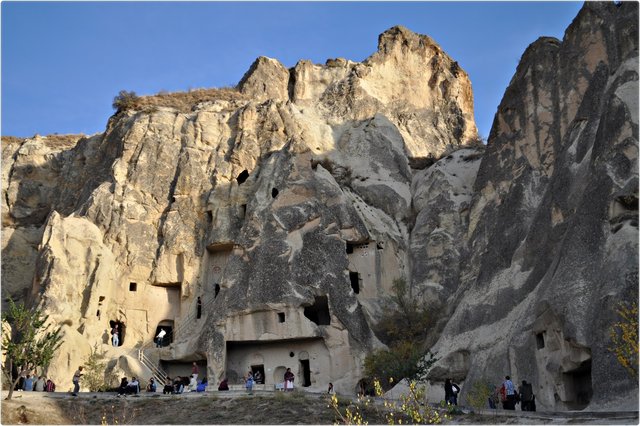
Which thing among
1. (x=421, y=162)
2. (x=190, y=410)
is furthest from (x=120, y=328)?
(x=421, y=162)

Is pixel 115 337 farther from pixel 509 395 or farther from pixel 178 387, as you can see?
pixel 509 395

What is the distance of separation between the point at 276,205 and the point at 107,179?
895 centimetres

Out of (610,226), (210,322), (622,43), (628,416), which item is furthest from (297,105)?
(628,416)

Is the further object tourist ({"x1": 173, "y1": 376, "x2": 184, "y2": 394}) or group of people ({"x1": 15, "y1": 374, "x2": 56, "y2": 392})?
tourist ({"x1": 173, "y1": 376, "x2": 184, "y2": 394})

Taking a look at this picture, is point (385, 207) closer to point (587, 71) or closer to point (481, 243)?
point (481, 243)

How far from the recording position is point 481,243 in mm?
32750

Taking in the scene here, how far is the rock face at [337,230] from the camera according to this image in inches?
911

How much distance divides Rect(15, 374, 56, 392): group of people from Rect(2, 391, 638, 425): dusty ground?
264 centimetres

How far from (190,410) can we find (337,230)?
14.8m

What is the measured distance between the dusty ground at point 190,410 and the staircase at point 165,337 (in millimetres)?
8748

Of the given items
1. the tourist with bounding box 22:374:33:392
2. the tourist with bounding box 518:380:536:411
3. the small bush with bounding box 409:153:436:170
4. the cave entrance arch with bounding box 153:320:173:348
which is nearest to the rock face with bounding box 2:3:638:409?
the small bush with bounding box 409:153:436:170

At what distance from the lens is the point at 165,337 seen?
3716 cm

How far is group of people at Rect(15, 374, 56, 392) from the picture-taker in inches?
1046

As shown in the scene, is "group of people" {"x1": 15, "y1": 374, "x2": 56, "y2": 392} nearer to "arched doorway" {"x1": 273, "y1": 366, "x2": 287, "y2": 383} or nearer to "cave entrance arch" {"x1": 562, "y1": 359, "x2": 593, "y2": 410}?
"arched doorway" {"x1": 273, "y1": 366, "x2": 287, "y2": 383}
